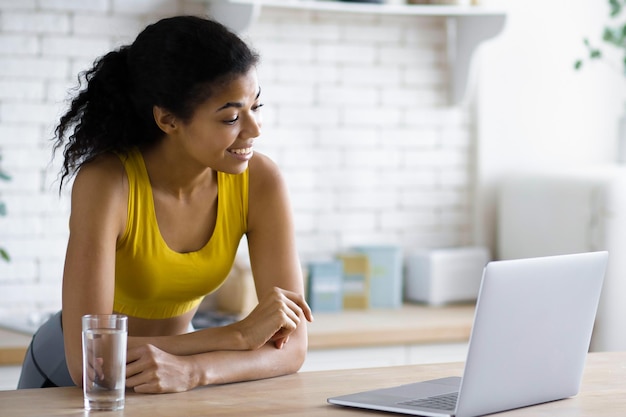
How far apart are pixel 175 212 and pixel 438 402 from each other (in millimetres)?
847

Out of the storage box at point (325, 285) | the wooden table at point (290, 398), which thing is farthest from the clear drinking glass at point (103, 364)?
the storage box at point (325, 285)

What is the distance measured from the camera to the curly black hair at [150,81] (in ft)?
6.92

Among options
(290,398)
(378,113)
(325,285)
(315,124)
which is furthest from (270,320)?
(378,113)

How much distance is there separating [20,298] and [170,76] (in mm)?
1617

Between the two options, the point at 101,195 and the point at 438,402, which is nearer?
the point at 438,402

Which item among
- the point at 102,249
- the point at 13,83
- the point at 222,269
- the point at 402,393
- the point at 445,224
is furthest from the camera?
the point at 445,224

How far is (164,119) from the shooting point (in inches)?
87.1

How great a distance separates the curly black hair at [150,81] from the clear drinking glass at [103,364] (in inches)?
23.5

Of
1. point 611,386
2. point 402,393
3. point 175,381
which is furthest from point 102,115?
point 611,386

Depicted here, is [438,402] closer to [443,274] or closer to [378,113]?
[443,274]

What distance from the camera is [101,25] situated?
3.52 metres

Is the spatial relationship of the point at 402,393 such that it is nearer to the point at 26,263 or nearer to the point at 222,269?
the point at 222,269

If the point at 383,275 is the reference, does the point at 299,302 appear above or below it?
above

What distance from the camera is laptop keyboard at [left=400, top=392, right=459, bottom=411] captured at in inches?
65.5
